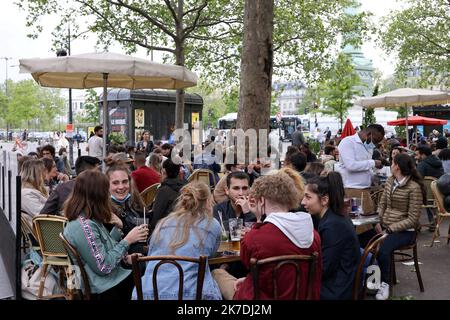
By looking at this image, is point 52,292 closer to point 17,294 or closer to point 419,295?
point 17,294

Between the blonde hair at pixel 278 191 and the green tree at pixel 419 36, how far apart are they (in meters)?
25.1

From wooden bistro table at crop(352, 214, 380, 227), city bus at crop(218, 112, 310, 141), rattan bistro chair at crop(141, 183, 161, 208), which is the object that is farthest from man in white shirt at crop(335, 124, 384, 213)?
city bus at crop(218, 112, 310, 141)

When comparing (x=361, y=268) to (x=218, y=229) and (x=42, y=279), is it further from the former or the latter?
(x=42, y=279)

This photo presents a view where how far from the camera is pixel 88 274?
4.33 m

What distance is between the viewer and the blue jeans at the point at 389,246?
21.2 ft

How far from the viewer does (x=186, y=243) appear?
4023mm

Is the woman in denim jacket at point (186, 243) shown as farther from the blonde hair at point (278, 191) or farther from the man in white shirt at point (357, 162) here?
the man in white shirt at point (357, 162)

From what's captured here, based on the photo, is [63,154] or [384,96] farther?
[384,96]

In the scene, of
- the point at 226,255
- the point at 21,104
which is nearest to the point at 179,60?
the point at 226,255

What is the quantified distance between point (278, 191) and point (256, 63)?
600 centimetres

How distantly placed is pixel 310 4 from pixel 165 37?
573cm

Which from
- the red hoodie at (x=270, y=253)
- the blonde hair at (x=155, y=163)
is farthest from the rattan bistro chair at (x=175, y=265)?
the blonde hair at (x=155, y=163)

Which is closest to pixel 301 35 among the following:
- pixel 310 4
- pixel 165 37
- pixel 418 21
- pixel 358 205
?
pixel 310 4
